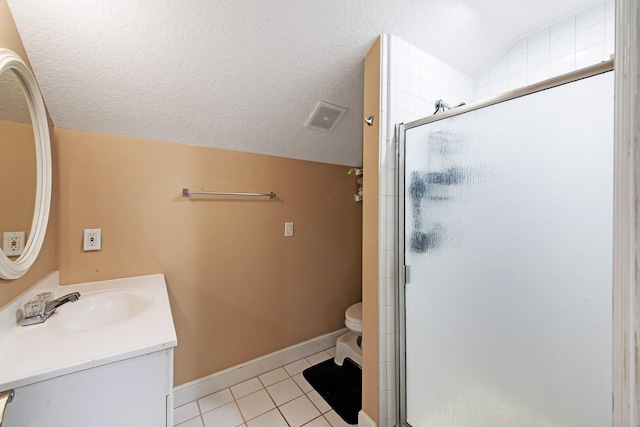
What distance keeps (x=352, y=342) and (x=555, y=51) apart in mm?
2406

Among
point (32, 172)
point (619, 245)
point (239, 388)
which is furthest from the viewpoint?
point (239, 388)

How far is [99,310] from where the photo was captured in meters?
1.17

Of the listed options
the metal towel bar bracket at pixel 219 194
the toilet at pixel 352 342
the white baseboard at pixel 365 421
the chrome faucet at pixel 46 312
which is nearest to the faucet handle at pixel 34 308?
the chrome faucet at pixel 46 312

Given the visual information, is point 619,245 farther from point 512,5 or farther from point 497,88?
point 497,88

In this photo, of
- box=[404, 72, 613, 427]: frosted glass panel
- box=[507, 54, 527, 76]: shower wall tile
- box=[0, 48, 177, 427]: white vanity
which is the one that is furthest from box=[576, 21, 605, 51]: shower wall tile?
box=[0, 48, 177, 427]: white vanity

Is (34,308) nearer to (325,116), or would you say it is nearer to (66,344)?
(66,344)

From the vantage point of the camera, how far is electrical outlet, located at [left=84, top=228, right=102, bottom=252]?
1.35 metres

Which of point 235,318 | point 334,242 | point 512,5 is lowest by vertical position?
point 235,318

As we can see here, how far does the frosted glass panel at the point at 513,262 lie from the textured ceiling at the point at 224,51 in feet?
1.96

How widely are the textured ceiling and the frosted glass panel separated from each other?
598 mm

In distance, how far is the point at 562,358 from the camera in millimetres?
836

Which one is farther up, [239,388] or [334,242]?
→ [334,242]

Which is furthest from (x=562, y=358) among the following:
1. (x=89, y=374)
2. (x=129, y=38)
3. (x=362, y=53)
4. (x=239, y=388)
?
(x=129, y=38)

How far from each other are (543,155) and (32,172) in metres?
2.07
